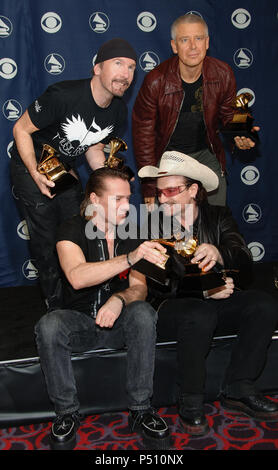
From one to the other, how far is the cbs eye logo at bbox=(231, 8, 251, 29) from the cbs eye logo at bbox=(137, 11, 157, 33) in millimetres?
712

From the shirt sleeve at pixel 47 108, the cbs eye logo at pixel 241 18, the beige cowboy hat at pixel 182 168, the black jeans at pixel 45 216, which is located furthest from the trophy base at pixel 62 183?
the cbs eye logo at pixel 241 18

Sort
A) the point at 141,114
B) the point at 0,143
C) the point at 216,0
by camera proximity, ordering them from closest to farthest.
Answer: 1. the point at 141,114
2. the point at 0,143
3. the point at 216,0

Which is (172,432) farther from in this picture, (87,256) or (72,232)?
(72,232)

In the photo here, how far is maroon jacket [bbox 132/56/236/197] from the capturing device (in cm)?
312

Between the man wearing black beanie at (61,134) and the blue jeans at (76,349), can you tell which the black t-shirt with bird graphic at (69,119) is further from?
the blue jeans at (76,349)

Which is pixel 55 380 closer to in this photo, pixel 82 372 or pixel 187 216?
pixel 82 372

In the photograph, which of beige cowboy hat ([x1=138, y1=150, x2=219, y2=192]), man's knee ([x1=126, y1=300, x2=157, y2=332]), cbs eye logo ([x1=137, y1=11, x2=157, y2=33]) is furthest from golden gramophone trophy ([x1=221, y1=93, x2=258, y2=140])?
cbs eye logo ([x1=137, y1=11, x2=157, y2=33])

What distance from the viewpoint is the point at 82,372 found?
94.0 inches

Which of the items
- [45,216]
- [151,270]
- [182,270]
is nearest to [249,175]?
[45,216]

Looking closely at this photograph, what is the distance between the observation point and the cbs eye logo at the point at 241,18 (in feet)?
14.1

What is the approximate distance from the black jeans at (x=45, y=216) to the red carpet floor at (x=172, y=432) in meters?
0.79

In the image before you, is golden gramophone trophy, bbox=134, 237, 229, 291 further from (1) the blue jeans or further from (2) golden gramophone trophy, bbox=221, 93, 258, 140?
(2) golden gramophone trophy, bbox=221, 93, 258, 140

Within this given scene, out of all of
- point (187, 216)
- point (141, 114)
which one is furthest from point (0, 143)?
point (187, 216)

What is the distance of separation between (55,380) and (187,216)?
1.02 m
